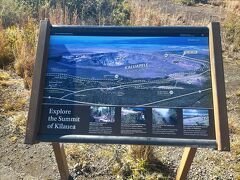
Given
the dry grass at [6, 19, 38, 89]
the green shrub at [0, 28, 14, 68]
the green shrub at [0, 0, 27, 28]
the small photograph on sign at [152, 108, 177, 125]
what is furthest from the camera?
the green shrub at [0, 0, 27, 28]

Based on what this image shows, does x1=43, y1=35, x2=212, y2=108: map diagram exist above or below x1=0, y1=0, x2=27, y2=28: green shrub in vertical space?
above

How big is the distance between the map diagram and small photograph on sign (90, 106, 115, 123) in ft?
0.15

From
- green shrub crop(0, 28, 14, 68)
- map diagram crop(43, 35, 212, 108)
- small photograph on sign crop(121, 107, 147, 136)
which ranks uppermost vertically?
map diagram crop(43, 35, 212, 108)

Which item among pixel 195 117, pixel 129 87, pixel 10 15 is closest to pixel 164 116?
pixel 195 117

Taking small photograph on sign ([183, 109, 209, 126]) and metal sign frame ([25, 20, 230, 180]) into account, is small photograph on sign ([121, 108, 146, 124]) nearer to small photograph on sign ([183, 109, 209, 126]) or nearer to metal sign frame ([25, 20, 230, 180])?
metal sign frame ([25, 20, 230, 180])

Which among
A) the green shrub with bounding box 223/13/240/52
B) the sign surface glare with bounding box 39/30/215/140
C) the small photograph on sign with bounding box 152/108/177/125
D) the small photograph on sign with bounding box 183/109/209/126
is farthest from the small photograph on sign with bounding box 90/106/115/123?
the green shrub with bounding box 223/13/240/52

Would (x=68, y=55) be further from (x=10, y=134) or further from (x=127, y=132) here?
(x=10, y=134)

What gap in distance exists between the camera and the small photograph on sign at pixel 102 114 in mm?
3414

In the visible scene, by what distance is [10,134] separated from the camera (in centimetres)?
507

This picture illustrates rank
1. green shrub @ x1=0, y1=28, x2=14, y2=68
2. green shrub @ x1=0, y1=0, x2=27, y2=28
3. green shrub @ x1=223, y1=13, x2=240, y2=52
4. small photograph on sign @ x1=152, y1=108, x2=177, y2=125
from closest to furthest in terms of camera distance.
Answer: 1. small photograph on sign @ x1=152, y1=108, x2=177, y2=125
2. green shrub @ x1=0, y1=28, x2=14, y2=68
3. green shrub @ x1=223, y1=13, x2=240, y2=52
4. green shrub @ x1=0, y1=0, x2=27, y2=28

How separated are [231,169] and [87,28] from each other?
7.25 ft

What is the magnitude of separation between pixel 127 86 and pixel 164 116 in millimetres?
403

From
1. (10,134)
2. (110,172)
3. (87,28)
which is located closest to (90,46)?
(87,28)

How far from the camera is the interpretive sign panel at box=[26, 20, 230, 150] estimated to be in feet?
11.0
